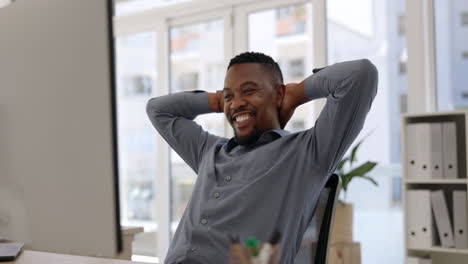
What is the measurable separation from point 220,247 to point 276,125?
45 cm

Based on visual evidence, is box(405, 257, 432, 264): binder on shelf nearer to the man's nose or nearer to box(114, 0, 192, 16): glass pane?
the man's nose

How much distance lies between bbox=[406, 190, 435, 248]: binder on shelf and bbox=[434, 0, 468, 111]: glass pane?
88 centimetres

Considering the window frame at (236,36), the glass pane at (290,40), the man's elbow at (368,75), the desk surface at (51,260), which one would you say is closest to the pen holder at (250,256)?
the desk surface at (51,260)

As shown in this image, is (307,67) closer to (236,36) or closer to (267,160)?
(236,36)

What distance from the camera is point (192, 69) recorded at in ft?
16.7

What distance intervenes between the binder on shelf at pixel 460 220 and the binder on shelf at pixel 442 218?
1.3 inches

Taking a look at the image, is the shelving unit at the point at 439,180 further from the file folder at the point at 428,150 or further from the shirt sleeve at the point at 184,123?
the shirt sleeve at the point at 184,123

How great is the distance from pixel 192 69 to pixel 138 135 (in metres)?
0.99

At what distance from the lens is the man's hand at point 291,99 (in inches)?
64.2

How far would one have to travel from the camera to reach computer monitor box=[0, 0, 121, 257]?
2.35 feet

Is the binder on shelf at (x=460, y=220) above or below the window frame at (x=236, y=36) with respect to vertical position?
below

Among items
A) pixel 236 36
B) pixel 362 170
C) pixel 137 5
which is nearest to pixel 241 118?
pixel 362 170

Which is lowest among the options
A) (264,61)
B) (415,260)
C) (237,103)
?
(415,260)

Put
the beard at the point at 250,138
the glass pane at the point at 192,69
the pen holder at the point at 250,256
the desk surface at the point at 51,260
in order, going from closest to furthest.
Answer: the pen holder at the point at 250,256, the desk surface at the point at 51,260, the beard at the point at 250,138, the glass pane at the point at 192,69
